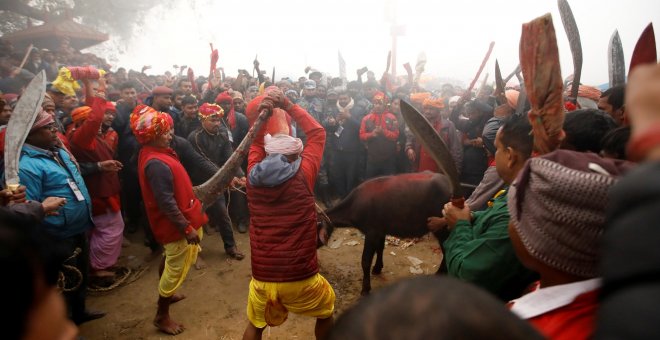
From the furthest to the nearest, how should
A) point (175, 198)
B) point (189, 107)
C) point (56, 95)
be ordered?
point (189, 107), point (56, 95), point (175, 198)

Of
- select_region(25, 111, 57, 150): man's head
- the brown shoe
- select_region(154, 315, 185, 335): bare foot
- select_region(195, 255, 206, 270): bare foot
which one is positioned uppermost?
select_region(25, 111, 57, 150): man's head

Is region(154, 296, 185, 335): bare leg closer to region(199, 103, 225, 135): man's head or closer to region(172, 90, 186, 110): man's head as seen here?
region(199, 103, 225, 135): man's head

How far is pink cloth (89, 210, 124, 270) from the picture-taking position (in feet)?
14.3

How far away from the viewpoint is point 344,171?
8023 mm

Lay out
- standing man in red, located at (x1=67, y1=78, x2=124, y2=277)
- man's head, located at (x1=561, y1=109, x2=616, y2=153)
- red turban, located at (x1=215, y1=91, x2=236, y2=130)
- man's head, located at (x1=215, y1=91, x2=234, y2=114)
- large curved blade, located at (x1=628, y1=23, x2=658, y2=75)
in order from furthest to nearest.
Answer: man's head, located at (x1=215, y1=91, x2=234, y2=114), red turban, located at (x1=215, y1=91, x2=236, y2=130), standing man in red, located at (x1=67, y1=78, x2=124, y2=277), large curved blade, located at (x1=628, y1=23, x2=658, y2=75), man's head, located at (x1=561, y1=109, x2=616, y2=153)

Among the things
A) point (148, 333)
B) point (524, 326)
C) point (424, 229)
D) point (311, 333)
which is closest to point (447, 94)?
point (424, 229)

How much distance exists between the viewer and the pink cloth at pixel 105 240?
437 centimetres

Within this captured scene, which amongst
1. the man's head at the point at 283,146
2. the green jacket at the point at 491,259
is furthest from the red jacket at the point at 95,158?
the green jacket at the point at 491,259

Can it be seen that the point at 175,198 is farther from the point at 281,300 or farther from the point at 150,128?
the point at 281,300

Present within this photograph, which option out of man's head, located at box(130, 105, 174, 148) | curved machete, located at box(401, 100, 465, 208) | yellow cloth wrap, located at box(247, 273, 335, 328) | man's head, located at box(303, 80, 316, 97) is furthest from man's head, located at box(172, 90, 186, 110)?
curved machete, located at box(401, 100, 465, 208)

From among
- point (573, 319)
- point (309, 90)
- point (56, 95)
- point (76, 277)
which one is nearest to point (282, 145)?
point (573, 319)

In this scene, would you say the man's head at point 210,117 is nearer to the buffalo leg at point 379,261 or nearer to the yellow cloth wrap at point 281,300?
the buffalo leg at point 379,261

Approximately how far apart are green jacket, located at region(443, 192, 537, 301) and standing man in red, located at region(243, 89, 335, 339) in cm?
128

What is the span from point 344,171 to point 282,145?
531 cm
